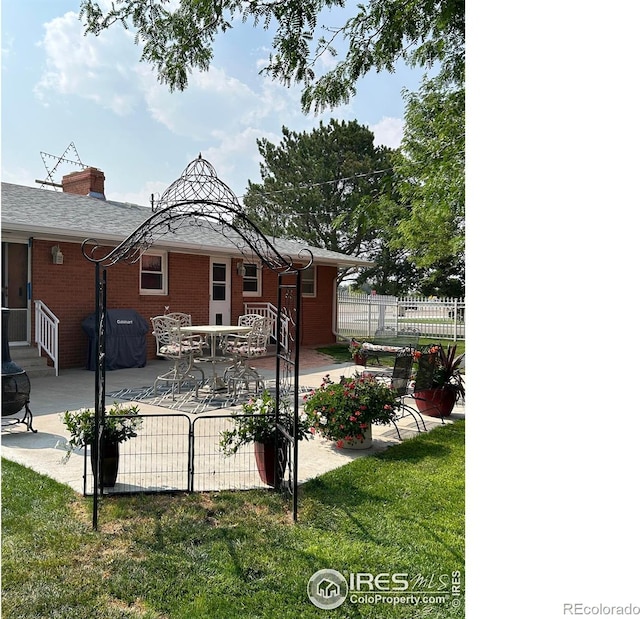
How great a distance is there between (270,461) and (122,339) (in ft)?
22.0

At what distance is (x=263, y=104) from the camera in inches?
191

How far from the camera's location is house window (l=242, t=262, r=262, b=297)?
528 inches

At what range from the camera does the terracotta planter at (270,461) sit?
385 centimetres

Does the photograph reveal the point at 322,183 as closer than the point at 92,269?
No

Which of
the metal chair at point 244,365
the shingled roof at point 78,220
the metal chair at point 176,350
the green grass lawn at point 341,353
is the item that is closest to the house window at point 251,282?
the shingled roof at point 78,220

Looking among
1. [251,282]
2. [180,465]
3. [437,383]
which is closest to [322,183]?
[251,282]

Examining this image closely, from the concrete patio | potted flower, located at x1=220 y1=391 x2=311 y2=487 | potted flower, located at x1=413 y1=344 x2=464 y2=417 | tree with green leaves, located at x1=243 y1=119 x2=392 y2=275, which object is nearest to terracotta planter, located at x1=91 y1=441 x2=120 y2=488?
the concrete patio

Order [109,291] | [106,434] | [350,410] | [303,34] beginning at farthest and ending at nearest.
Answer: [109,291] < [350,410] < [303,34] < [106,434]

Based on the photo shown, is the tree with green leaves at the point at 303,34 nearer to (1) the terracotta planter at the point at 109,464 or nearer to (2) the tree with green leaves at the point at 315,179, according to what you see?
(1) the terracotta planter at the point at 109,464

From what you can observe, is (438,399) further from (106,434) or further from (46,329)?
(46,329)

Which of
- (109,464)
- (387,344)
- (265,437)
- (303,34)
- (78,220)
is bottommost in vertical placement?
(109,464)

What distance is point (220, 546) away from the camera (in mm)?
2961
